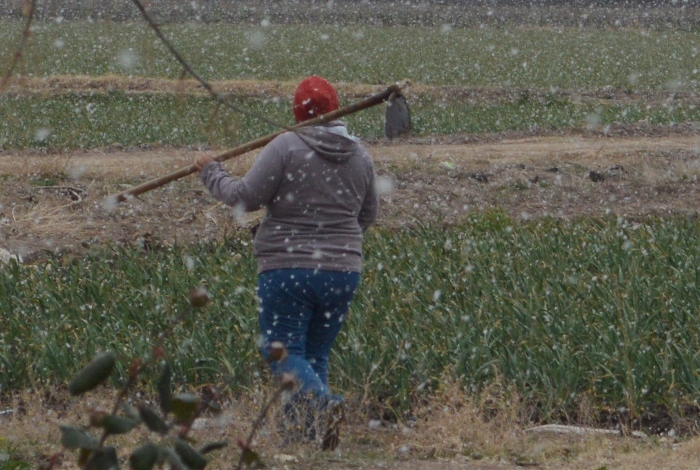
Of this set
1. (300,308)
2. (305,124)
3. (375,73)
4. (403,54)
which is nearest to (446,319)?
(300,308)

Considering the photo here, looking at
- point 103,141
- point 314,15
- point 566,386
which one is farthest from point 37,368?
point 314,15

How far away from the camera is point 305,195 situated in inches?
189

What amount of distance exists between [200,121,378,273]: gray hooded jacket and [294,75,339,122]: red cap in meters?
0.07

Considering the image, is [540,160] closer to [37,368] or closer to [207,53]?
Answer: [37,368]

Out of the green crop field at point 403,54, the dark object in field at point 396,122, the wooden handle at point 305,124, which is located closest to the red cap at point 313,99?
the wooden handle at point 305,124

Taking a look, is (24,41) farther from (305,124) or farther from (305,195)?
(305,195)

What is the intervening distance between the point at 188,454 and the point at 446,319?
421 centimetres

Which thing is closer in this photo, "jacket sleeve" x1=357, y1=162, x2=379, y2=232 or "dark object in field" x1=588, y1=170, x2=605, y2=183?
"jacket sleeve" x1=357, y1=162, x2=379, y2=232

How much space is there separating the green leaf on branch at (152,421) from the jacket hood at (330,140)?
2815 millimetres

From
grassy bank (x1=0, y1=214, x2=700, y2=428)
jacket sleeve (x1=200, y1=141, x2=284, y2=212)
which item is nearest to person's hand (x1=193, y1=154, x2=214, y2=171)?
jacket sleeve (x1=200, y1=141, x2=284, y2=212)

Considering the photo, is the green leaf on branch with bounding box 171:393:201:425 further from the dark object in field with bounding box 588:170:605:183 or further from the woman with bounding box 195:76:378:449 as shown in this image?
the dark object in field with bounding box 588:170:605:183

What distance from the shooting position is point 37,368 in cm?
580

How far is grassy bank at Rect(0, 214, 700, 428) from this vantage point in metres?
5.37

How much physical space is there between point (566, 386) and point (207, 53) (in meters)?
30.6
